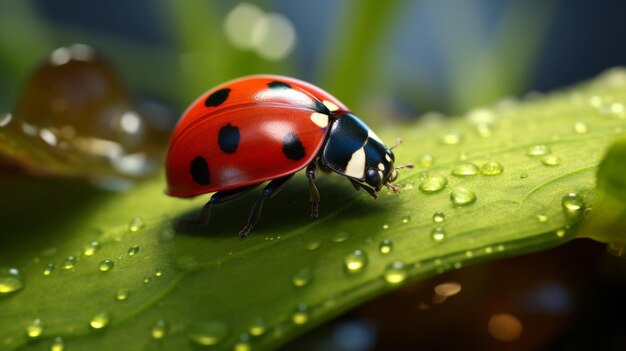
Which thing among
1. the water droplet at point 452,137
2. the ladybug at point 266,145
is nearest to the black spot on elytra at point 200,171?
the ladybug at point 266,145

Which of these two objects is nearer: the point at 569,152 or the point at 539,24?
the point at 569,152

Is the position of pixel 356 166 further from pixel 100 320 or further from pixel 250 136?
pixel 100 320

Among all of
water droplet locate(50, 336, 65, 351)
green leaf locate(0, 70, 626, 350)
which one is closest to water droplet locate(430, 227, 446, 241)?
green leaf locate(0, 70, 626, 350)

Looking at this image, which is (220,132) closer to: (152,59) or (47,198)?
(47,198)

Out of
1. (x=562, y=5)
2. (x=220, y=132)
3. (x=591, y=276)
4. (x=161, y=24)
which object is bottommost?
(x=591, y=276)

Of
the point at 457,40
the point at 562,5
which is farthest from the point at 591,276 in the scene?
the point at 562,5

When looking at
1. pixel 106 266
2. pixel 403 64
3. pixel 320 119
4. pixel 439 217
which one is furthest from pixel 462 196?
pixel 403 64

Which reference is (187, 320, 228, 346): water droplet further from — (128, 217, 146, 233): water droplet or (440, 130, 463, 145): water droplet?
(440, 130, 463, 145): water droplet
